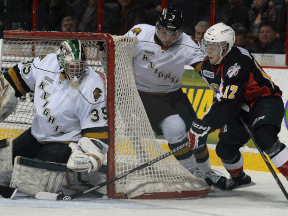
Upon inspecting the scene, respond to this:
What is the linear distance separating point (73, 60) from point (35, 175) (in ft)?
2.13

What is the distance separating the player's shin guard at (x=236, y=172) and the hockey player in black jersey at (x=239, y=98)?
0.27 meters

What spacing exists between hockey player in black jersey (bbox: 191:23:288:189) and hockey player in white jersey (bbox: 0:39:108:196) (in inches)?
22.8

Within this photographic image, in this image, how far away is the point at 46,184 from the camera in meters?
2.87

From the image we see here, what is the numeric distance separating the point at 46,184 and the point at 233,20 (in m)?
2.42

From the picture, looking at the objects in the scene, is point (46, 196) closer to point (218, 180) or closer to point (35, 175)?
point (35, 175)

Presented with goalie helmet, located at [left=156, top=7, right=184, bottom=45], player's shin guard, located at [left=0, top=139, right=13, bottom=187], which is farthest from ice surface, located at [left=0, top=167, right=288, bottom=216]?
goalie helmet, located at [left=156, top=7, right=184, bottom=45]

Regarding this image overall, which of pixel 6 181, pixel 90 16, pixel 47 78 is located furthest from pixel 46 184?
pixel 90 16

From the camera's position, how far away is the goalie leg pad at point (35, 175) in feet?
9.31

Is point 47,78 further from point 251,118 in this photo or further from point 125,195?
point 251,118

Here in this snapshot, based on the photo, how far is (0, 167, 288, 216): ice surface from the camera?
8.38 ft

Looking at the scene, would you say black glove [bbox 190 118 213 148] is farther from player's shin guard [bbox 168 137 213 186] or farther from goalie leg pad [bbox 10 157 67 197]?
goalie leg pad [bbox 10 157 67 197]

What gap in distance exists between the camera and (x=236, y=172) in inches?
137

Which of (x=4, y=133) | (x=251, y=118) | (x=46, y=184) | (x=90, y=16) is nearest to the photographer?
(x=46, y=184)

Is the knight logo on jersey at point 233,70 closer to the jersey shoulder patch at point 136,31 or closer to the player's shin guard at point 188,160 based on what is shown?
the player's shin guard at point 188,160
